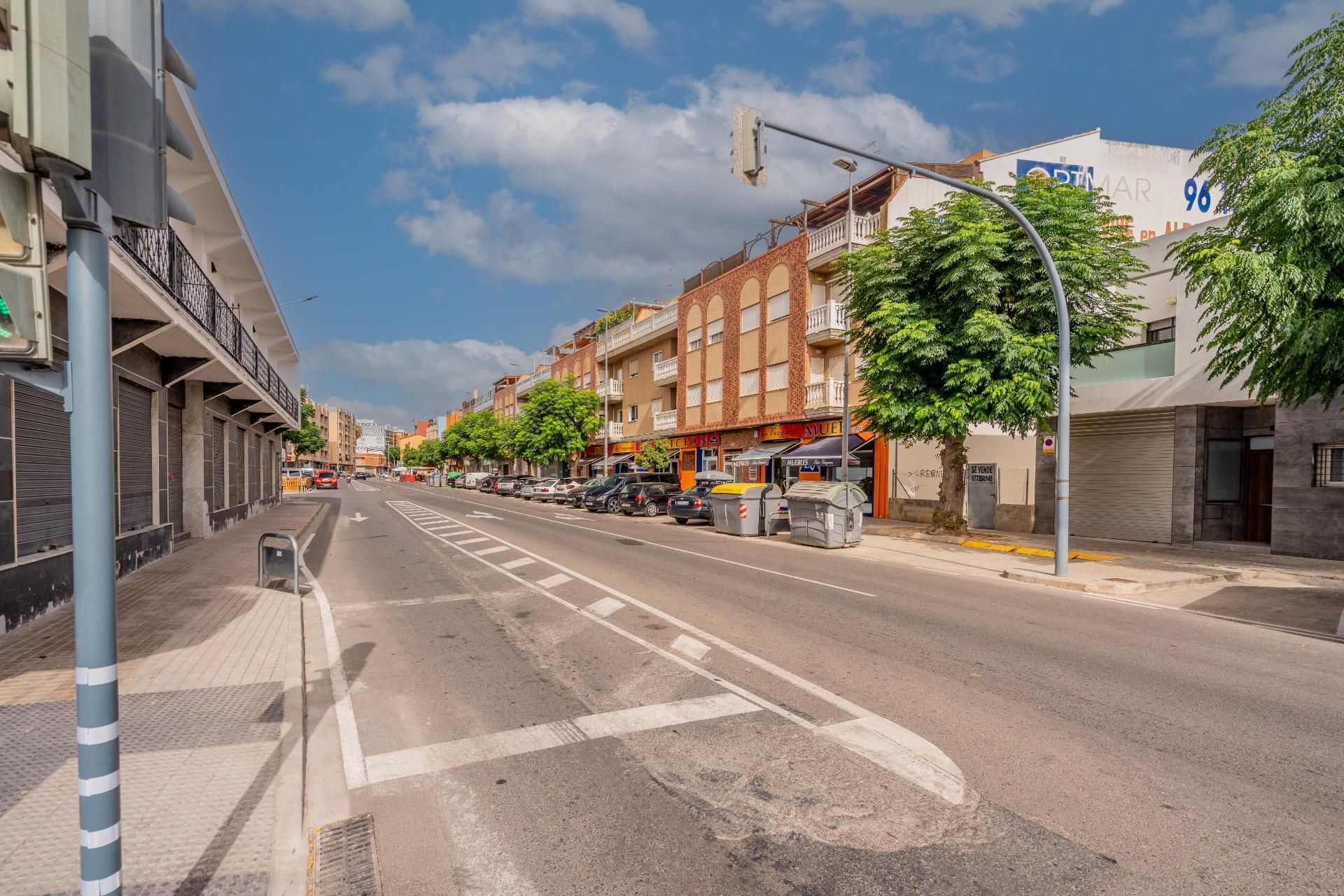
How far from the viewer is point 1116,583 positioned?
36.9 feet

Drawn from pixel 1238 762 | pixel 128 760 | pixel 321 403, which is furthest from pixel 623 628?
pixel 321 403

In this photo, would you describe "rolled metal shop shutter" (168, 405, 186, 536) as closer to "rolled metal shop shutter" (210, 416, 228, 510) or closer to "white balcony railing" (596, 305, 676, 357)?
"rolled metal shop shutter" (210, 416, 228, 510)

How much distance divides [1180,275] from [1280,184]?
7.46m

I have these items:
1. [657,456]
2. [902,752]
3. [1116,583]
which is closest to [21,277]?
[902,752]

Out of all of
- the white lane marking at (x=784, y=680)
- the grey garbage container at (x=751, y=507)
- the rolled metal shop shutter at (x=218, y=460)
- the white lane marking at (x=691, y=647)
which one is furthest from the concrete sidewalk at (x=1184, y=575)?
the rolled metal shop shutter at (x=218, y=460)

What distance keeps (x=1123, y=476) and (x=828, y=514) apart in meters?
7.61

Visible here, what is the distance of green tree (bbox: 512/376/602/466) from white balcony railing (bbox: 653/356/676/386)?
609cm

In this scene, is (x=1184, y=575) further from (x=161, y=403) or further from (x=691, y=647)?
(x=161, y=403)

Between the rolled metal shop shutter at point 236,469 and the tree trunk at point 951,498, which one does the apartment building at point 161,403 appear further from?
the tree trunk at point 951,498

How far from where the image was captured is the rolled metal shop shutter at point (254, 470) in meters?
27.6

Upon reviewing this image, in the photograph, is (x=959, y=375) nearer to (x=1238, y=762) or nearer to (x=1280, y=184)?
(x=1280, y=184)

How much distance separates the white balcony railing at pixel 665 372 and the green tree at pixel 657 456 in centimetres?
360

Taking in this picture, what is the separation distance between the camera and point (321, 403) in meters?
143

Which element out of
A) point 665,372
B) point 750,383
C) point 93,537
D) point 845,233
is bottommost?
point 93,537
